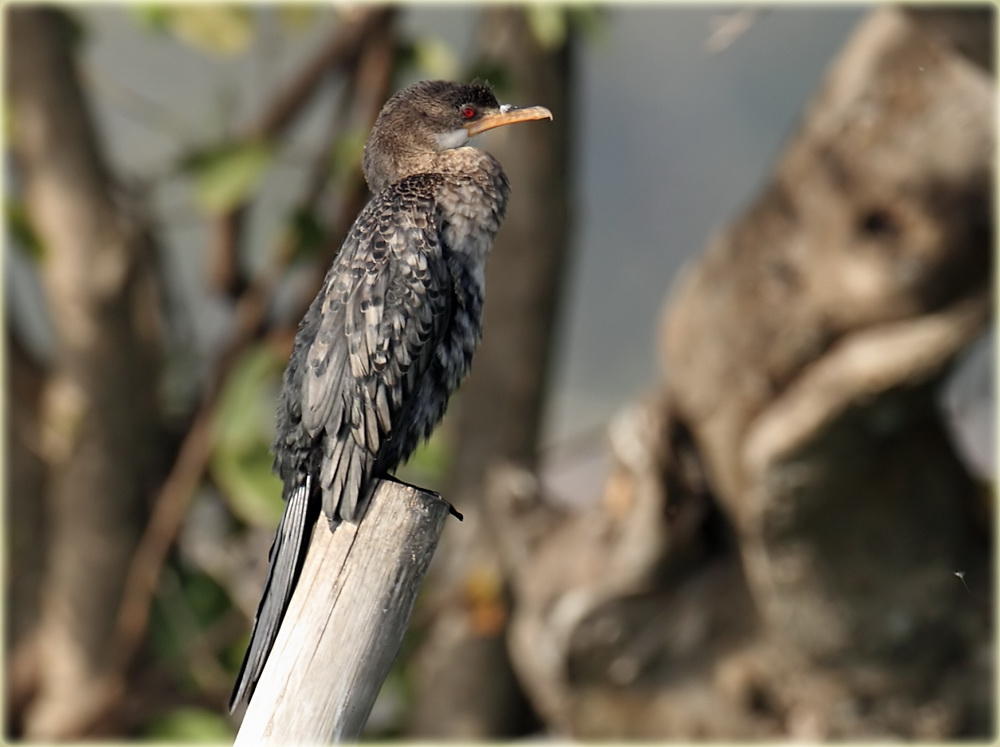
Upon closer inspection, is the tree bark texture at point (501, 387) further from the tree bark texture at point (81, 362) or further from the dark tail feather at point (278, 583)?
the dark tail feather at point (278, 583)

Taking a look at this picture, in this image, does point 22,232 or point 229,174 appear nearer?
point 229,174

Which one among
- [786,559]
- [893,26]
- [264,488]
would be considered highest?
[893,26]

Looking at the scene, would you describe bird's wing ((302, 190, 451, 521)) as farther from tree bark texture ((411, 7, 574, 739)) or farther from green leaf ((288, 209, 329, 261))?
tree bark texture ((411, 7, 574, 739))

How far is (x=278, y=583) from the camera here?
213cm

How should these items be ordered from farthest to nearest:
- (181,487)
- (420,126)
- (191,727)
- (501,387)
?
(501,387), (181,487), (191,727), (420,126)

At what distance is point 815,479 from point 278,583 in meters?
2.54

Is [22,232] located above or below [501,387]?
above

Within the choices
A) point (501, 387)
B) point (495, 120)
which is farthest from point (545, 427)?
point (495, 120)

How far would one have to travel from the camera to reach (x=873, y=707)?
4.76 m

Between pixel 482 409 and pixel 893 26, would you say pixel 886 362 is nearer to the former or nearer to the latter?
pixel 893 26

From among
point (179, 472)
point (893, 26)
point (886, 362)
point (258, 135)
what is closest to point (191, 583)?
point (179, 472)

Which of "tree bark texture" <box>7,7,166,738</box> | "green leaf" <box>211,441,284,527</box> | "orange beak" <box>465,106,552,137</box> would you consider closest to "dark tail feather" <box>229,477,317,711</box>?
"orange beak" <box>465,106,552,137</box>

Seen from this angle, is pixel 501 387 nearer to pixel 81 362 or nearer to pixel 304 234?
pixel 304 234

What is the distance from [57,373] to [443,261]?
379cm
